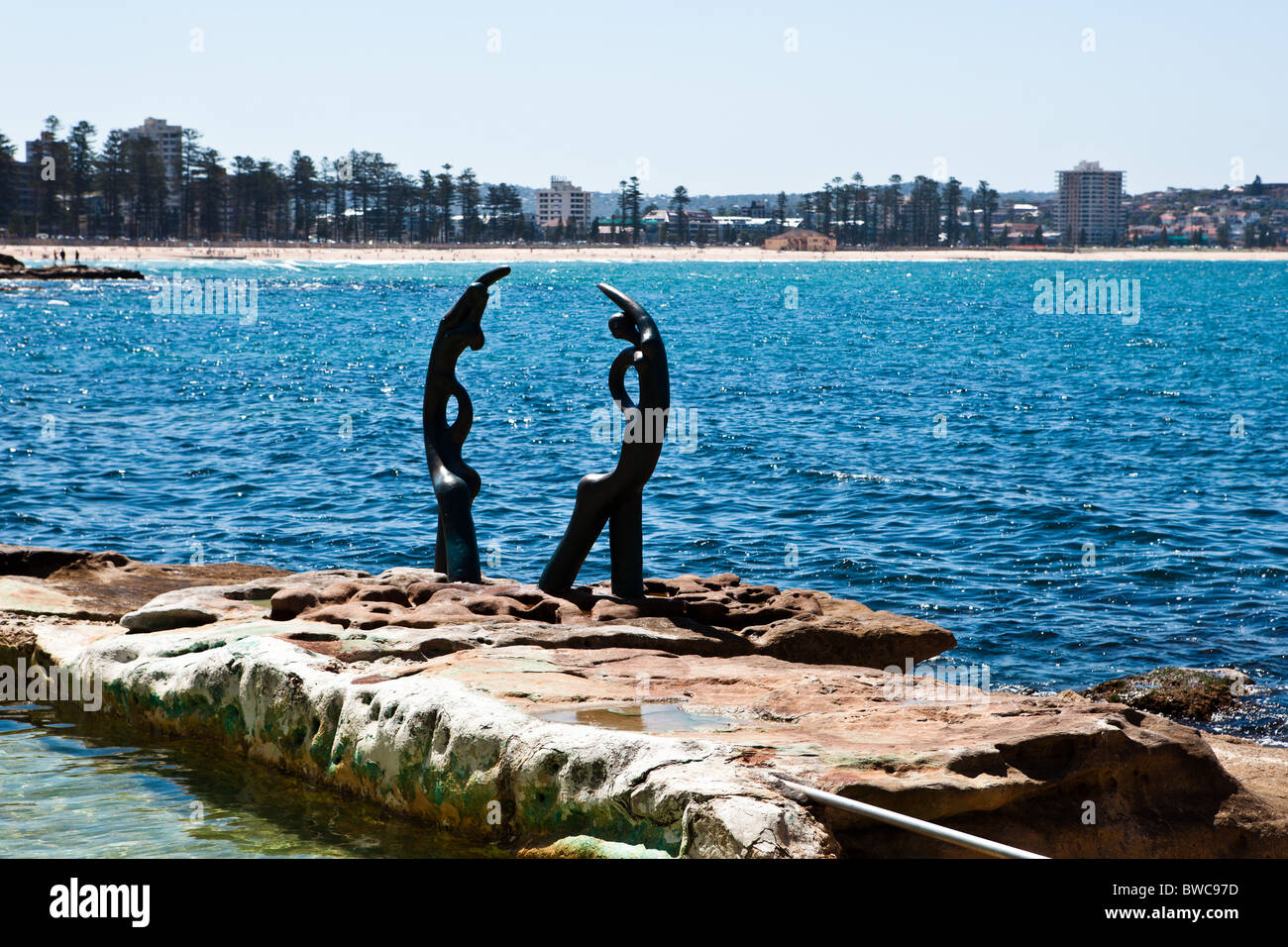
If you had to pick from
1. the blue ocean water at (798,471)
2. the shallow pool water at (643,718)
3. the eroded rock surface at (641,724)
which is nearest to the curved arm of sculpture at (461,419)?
the eroded rock surface at (641,724)

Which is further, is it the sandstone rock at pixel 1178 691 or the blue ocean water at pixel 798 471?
the blue ocean water at pixel 798 471

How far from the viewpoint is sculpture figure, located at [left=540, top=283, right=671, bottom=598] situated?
33.7 feet

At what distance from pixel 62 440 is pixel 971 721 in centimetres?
2283

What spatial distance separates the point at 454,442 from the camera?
1141 cm

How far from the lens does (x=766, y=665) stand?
865 cm

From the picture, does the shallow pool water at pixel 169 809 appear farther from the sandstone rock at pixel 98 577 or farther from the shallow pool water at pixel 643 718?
the sandstone rock at pixel 98 577

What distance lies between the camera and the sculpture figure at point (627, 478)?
10258 millimetres

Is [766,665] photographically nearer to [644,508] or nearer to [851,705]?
[851,705]

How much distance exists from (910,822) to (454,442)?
6786mm

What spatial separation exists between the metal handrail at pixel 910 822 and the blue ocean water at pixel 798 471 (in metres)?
6.50

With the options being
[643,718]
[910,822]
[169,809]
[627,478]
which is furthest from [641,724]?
[627,478]

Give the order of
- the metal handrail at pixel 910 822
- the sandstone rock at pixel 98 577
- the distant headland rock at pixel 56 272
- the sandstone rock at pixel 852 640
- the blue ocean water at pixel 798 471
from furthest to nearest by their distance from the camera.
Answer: the distant headland rock at pixel 56 272
the blue ocean water at pixel 798 471
the sandstone rock at pixel 98 577
the sandstone rock at pixel 852 640
the metal handrail at pixel 910 822
